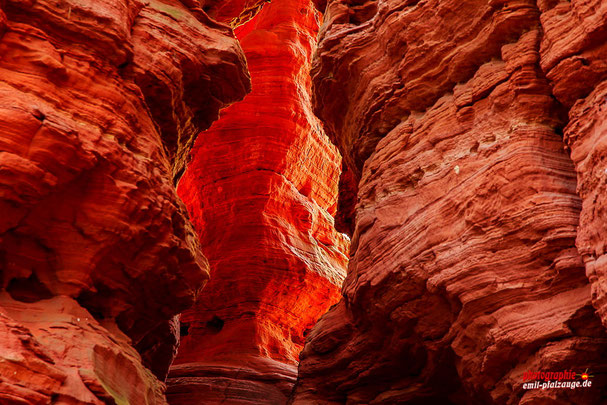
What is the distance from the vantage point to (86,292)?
10664 millimetres

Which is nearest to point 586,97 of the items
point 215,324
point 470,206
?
point 470,206

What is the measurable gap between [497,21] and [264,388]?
35.5ft

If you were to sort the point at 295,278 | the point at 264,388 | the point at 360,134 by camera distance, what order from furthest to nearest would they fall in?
the point at 295,278, the point at 264,388, the point at 360,134

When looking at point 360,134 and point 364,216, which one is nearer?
point 364,216

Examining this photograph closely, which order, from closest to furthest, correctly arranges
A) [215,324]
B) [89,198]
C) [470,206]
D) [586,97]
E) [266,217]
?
1. [586,97]
2. [470,206]
3. [89,198]
4. [215,324]
5. [266,217]

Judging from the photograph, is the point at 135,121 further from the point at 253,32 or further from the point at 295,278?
the point at 253,32

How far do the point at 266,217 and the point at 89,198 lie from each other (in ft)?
43.9

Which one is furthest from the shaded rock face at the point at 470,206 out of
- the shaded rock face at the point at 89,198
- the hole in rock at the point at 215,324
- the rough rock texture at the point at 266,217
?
the hole in rock at the point at 215,324

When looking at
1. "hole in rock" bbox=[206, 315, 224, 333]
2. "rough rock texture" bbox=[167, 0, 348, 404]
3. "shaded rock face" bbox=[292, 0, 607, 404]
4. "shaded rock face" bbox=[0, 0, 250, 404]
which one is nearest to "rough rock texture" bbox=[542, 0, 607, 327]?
"shaded rock face" bbox=[292, 0, 607, 404]

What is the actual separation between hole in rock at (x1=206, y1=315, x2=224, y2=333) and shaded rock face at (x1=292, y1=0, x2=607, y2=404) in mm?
8940

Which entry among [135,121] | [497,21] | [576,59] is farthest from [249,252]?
[576,59]

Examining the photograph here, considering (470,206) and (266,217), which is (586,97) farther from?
(266,217)

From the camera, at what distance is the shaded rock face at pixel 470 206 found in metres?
8.48

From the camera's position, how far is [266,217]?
77.4 ft
